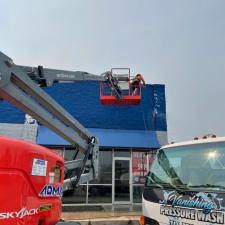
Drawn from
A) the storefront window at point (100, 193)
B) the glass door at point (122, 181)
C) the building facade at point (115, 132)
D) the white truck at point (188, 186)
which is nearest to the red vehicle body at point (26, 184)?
the white truck at point (188, 186)

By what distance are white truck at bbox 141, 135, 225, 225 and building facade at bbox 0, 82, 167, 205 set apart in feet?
33.2

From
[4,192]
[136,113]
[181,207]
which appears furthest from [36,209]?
[136,113]

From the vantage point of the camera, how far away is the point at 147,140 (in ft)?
51.6

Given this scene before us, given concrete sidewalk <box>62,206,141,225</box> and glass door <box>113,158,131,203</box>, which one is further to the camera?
glass door <box>113,158,131,203</box>

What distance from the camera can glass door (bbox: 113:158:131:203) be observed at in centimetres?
1633

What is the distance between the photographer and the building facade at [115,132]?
16.0 m

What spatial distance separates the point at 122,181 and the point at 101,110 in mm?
3792

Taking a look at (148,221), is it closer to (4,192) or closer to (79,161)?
(79,161)

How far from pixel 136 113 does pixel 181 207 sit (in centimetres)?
1248

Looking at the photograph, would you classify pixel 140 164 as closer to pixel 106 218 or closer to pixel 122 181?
pixel 122 181

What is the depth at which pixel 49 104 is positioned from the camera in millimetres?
5121

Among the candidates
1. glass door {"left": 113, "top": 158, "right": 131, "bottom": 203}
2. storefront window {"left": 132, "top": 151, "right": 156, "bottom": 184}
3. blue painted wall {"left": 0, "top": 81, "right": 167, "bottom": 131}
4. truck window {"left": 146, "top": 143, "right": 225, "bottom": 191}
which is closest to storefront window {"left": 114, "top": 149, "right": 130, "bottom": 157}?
glass door {"left": 113, "top": 158, "right": 131, "bottom": 203}

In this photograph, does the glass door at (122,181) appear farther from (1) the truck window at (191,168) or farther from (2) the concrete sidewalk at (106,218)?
(1) the truck window at (191,168)

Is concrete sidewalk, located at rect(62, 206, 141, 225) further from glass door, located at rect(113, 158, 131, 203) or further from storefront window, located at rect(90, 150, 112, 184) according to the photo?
storefront window, located at rect(90, 150, 112, 184)
